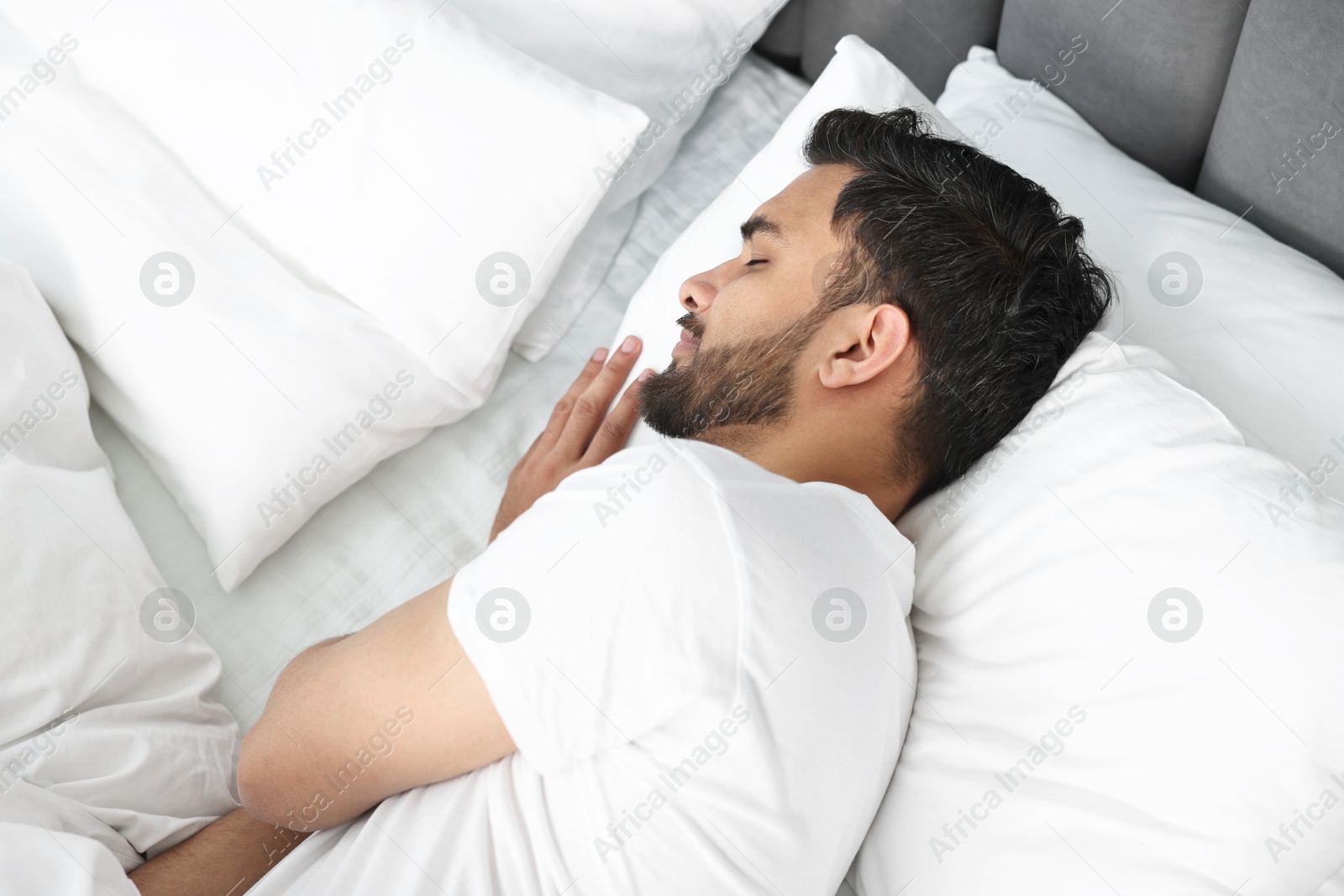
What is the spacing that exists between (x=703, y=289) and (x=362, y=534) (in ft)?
2.07

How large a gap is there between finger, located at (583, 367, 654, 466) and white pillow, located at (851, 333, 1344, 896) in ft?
1.53

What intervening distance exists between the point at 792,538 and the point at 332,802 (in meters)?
0.57

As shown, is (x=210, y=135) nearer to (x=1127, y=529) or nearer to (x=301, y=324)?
(x=301, y=324)

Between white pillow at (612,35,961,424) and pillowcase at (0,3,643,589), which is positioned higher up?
white pillow at (612,35,961,424)

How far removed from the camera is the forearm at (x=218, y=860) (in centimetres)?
102

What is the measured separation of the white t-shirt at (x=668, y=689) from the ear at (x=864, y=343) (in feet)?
Result: 0.73

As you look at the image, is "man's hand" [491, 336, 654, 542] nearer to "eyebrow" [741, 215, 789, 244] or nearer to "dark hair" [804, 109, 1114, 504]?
"eyebrow" [741, 215, 789, 244]

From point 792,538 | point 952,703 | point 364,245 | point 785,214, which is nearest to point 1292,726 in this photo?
point 952,703

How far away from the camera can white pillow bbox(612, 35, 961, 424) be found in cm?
141

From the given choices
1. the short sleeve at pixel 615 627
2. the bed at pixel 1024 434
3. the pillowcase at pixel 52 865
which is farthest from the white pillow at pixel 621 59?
the pillowcase at pixel 52 865

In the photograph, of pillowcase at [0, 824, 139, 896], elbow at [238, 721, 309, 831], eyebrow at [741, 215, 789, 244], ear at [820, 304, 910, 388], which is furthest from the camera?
eyebrow at [741, 215, 789, 244]

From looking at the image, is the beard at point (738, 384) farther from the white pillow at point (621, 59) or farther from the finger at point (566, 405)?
the white pillow at point (621, 59)

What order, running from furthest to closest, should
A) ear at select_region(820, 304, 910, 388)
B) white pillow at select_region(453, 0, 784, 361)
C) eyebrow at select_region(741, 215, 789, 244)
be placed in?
white pillow at select_region(453, 0, 784, 361), eyebrow at select_region(741, 215, 789, 244), ear at select_region(820, 304, 910, 388)

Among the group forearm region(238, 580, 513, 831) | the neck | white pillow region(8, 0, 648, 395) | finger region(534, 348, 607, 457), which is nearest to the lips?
the neck
